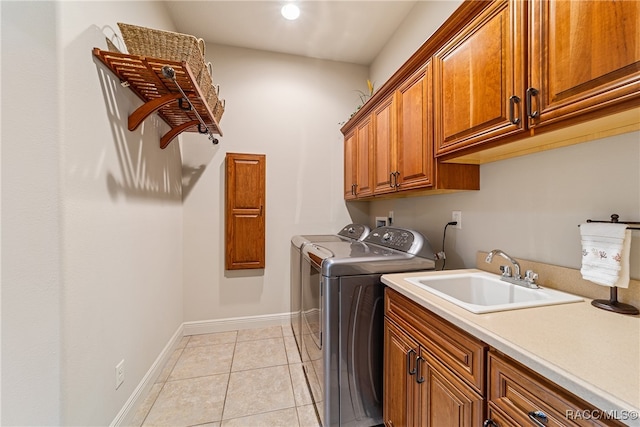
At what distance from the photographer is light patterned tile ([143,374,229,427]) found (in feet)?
4.91

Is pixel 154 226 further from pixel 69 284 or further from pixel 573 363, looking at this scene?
pixel 573 363

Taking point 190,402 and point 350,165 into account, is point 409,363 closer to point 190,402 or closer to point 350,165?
point 190,402

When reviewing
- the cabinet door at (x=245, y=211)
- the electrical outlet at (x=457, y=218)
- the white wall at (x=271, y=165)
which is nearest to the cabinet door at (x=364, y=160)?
the white wall at (x=271, y=165)

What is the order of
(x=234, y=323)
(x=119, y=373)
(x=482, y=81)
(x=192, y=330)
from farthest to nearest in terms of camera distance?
(x=234, y=323)
(x=192, y=330)
(x=119, y=373)
(x=482, y=81)

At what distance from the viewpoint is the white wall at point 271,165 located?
2.59 meters

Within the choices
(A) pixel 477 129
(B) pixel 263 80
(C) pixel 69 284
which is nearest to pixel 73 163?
(C) pixel 69 284

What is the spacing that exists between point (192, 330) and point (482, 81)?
3040 millimetres

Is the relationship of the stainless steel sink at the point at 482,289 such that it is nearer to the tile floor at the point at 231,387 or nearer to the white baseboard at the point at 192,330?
the tile floor at the point at 231,387

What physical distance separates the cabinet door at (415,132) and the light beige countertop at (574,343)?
806 mm

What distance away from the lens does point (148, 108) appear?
147 centimetres

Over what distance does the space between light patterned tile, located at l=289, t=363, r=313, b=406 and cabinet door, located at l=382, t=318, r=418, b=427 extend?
1.84ft

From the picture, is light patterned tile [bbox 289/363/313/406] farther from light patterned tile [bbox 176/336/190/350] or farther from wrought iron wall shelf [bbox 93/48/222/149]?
wrought iron wall shelf [bbox 93/48/222/149]

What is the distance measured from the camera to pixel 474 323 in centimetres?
78

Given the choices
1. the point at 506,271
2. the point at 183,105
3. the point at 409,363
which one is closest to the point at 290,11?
the point at 183,105
